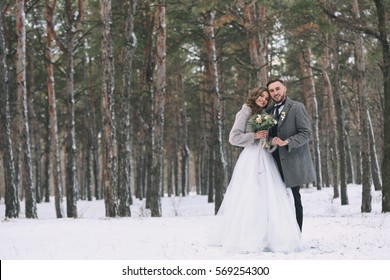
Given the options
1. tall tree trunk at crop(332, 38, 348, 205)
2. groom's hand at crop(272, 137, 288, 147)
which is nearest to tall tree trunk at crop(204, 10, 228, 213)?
tall tree trunk at crop(332, 38, 348, 205)

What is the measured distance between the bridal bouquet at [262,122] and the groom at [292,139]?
0.58ft

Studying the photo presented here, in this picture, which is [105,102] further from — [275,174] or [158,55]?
[275,174]

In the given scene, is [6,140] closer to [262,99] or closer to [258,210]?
[262,99]

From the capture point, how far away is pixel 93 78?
25016 mm

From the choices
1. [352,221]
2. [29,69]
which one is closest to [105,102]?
[352,221]

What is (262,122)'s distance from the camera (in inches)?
255

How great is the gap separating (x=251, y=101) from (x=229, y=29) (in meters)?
14.2

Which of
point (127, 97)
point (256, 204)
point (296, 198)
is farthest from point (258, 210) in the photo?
point (127, 97)

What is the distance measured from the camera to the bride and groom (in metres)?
6.38

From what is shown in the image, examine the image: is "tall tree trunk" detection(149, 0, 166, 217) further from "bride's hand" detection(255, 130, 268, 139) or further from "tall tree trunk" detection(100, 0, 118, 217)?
"bride's hand" detection(255, 130, 268, 139)

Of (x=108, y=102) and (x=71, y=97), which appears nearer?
(x=108, y=102)

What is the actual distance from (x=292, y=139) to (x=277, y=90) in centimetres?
71

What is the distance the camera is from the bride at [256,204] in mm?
6363
